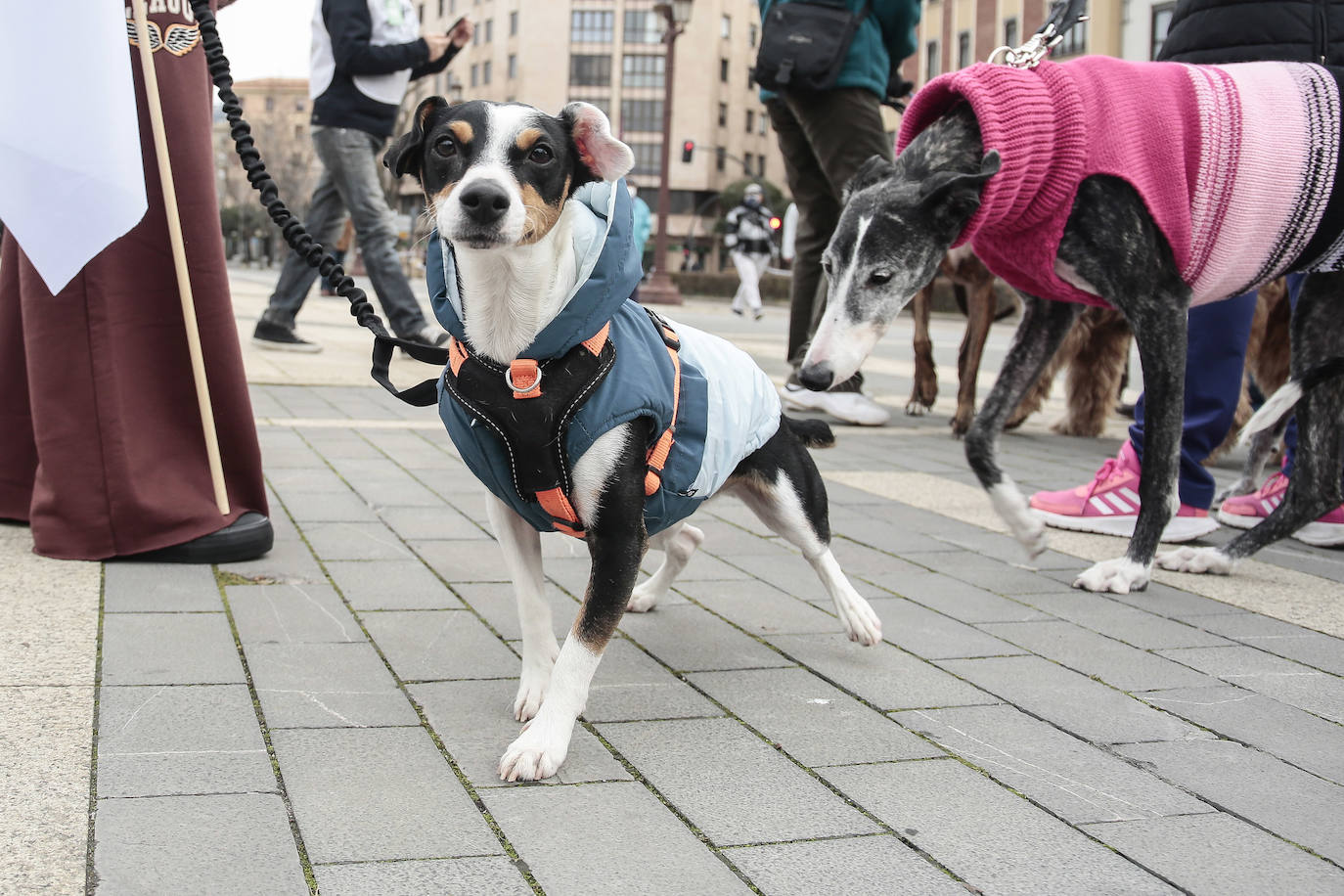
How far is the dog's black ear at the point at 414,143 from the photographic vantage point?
8.57 ft

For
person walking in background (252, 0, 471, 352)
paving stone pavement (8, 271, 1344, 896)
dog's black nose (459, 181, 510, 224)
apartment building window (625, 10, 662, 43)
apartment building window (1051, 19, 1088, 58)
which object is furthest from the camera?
apartment building window (625, 10, 662, 43)

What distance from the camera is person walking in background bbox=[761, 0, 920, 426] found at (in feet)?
22.7

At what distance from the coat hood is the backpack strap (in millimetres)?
37

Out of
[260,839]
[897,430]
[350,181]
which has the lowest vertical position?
[897,430]

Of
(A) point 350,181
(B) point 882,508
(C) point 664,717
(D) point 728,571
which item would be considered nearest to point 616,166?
(C) point 664,717

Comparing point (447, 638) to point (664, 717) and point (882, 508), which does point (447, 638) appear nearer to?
point (664, 717)

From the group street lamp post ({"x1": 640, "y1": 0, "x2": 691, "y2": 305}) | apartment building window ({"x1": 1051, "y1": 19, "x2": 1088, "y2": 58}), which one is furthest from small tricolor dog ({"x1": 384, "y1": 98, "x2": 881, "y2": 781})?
apartment building window ({"x1": 1051, "y1": 19, "x2": 1088, "y2": 58})

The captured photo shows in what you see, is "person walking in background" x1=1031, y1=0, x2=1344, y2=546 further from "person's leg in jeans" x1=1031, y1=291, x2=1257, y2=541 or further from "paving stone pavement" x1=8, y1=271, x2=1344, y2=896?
"paving stone pavement" x1=8, y1=271, x2=1344, y2=896

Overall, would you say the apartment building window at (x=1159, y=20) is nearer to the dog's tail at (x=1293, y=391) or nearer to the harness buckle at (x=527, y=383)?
the dog's tail at (x=1293, y=391)

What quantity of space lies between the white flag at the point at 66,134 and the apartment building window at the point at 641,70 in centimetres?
8034

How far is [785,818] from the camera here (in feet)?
7.32

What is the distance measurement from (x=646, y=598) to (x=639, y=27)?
83.1m

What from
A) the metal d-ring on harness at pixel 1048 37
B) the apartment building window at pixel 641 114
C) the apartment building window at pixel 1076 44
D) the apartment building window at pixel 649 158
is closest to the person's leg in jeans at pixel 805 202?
the metal d-ring on harness at pixel 1048 37

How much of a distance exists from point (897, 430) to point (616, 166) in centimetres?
510
